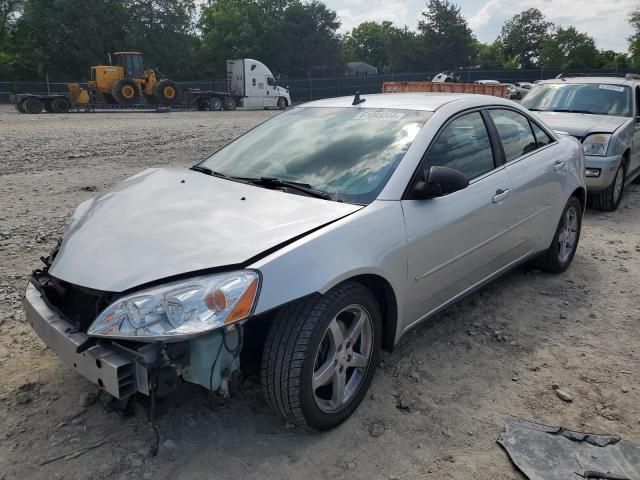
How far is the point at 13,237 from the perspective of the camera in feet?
17.7

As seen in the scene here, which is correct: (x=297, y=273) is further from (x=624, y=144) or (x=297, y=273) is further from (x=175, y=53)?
(x=175, y=53)

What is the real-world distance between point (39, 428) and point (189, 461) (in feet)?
2.71

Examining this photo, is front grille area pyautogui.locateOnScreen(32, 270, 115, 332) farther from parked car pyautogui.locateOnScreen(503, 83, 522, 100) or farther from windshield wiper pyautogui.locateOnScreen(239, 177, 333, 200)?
parked car pyautogui.locateOnScreen(503, 83, 522, 100)

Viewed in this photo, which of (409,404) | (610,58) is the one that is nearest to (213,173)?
(409,404)

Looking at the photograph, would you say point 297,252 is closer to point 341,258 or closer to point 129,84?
point 341,258

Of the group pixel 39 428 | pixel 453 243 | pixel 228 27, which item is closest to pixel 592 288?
pixel 453 243

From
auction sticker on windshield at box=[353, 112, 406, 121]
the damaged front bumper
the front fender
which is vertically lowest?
the damaged front bumper

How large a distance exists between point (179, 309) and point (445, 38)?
77750mm

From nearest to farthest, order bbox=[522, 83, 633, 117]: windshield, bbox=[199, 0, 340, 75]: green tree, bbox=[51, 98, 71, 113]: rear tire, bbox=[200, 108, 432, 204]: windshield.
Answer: bbox=[200, 108, 432, 204]: windshield < bbox=[522, 83, 633, 117]: windshield < bbox=[51, 98, 71, 113]: rear tire < bbox=[199, 0, 340, 75]: green tree

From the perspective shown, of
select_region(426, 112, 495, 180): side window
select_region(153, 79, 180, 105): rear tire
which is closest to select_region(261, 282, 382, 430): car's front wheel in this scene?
select_region(426, 112, 495, 180): side window

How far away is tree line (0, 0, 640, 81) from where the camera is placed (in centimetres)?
4253

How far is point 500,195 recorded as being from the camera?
12.0 ft

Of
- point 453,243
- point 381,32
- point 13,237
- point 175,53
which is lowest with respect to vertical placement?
point 13,237

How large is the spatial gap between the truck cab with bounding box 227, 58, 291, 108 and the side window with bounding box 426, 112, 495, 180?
29.1 metres
